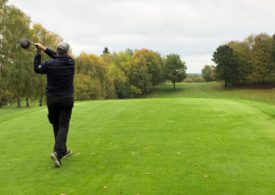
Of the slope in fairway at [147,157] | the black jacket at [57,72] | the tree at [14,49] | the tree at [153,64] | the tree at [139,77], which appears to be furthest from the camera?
the tree at [153,64]

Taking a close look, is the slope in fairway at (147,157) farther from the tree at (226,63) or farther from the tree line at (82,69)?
the tree at (226,63)

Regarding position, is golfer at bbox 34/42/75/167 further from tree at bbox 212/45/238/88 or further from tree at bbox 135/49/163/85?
tree at bbox 135/49/163/85

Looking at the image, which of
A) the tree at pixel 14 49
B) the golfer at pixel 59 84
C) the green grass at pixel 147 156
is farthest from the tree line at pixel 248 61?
the golfer at pixel 59 84

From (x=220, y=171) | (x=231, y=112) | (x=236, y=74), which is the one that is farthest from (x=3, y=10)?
(x=236, y=74)

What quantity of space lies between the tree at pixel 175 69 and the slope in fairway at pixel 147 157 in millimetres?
81436

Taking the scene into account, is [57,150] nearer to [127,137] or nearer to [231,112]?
[127,137]

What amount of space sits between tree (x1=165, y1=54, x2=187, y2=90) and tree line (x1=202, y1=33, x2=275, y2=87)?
1240 cm

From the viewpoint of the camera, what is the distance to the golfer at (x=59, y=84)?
7.49 m

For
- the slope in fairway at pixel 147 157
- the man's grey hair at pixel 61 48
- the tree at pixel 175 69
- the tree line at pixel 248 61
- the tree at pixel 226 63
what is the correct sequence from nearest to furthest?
the slope in fairway at pixel 147 157 → the man's grey hair at pixel 61 48 → the tree line at pixel 248 61 → the tree at pixel 226 63 → the tree at pixel 175 69

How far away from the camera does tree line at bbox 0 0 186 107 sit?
149 ft

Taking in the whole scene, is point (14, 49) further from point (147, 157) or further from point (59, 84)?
point (147, 157)

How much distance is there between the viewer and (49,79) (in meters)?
7.62

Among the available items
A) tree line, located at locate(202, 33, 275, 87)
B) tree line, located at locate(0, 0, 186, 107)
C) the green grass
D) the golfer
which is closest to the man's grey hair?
the golfer

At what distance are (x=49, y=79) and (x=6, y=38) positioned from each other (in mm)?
41246
